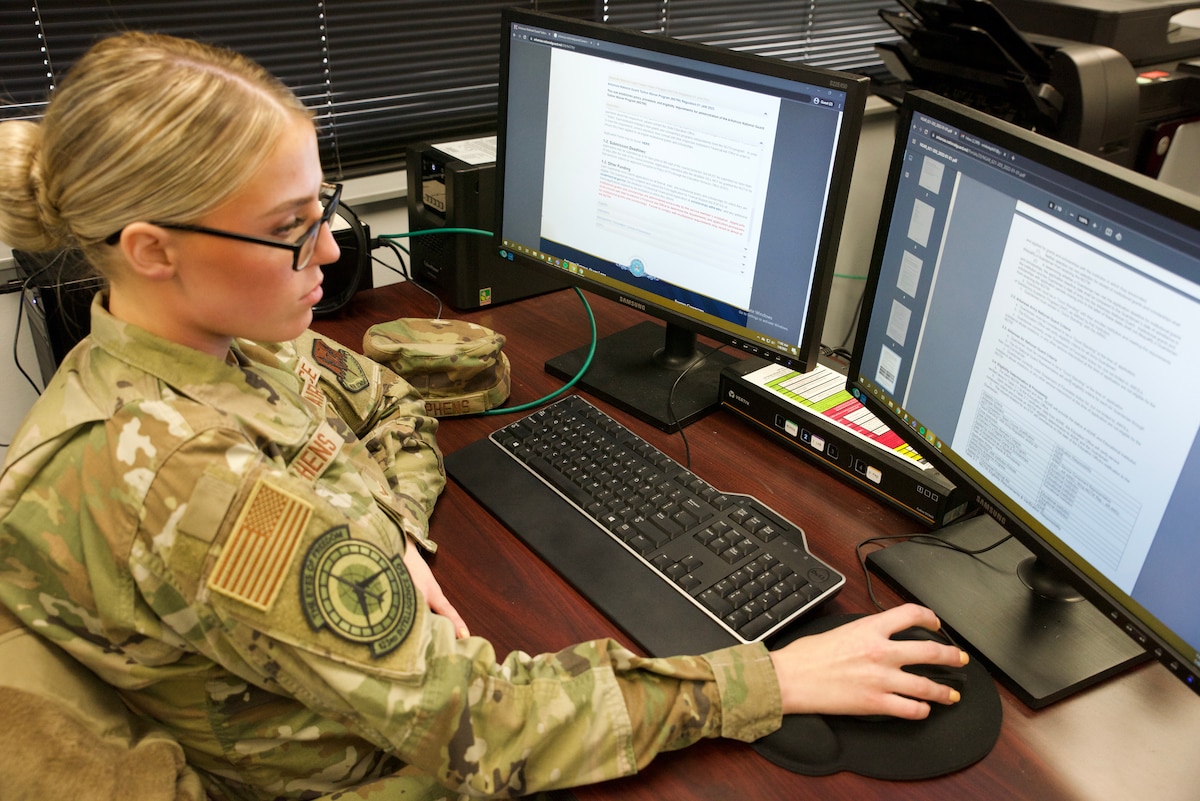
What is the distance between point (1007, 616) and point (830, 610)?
17 cm

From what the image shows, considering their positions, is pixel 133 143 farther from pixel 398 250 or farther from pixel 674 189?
pixel 398 250

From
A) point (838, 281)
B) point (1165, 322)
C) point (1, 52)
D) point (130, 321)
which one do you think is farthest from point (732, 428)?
point (838, 281)

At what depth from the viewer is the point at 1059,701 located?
2.75 feet

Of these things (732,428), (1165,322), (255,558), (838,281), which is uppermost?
(1165,322)

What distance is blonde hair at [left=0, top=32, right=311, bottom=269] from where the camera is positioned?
0.71m

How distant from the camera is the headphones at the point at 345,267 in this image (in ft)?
4.86

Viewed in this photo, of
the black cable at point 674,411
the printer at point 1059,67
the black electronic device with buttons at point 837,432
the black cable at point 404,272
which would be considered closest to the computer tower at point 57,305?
the black cable at point 404,272

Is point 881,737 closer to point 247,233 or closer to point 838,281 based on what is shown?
point 247,233

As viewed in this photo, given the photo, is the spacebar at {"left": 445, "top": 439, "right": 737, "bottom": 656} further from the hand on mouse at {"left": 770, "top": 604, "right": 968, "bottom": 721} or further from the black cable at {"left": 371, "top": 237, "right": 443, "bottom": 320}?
the black cable at {"left": 371, "top": 237, "right": 443, "bottom": 320}

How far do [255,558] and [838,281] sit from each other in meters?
2.22

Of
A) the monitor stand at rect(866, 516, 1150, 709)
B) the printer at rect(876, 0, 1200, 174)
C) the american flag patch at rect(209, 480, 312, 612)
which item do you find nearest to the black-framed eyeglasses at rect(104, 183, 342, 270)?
the american flag patch at rect(209, 480, 312, 612)

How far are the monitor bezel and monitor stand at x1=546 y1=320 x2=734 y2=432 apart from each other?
0.09m

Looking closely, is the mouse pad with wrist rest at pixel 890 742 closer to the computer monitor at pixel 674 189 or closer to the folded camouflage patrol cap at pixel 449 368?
the computer monitor at pixel 674 189

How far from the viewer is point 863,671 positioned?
81cm
